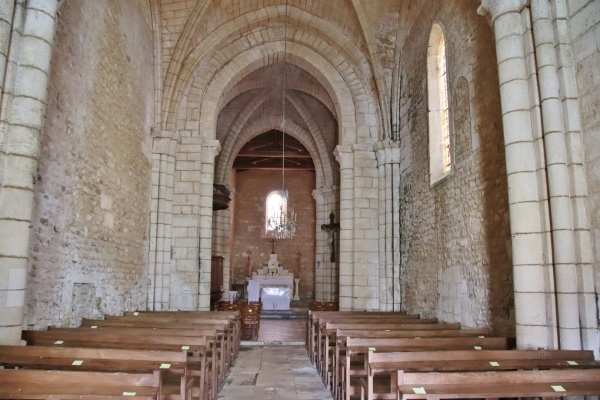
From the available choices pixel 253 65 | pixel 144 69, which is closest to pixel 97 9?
pixel 144 69

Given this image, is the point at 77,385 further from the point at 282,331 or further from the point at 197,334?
→ the point at 282,331

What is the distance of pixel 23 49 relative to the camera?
5473mm

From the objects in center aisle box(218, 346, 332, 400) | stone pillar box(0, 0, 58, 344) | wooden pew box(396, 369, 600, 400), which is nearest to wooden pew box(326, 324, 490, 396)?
center aisle box(218, 346, 332, 400)

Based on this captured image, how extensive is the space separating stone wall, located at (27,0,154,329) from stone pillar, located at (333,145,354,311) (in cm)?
483

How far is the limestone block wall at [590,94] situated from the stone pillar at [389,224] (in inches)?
271

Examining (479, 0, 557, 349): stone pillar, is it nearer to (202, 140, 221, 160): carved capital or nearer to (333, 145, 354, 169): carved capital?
(333, 145, 354, 169): carved capital

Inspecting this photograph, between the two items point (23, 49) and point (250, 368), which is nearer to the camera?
point (23, 49)

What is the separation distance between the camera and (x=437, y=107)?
984 centimetres

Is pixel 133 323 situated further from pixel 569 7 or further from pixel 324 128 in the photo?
pixel 324 128

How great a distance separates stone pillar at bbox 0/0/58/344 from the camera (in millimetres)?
5125

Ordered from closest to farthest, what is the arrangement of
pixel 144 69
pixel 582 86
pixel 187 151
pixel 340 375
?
pixel 582 86 < pixel 340 375 < pixel 144 69 < pixel 187 151

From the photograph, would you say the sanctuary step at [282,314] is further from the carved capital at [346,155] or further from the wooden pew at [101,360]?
the wooden pew at [101,360]

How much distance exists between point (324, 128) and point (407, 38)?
798 cm

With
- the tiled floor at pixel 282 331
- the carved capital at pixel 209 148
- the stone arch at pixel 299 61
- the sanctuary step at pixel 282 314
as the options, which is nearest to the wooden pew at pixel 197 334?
the tiled floor at pixel 282 331
